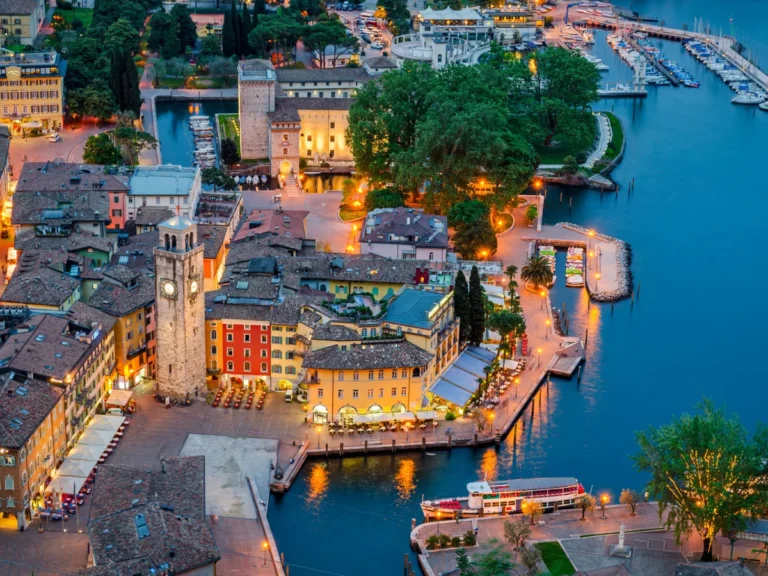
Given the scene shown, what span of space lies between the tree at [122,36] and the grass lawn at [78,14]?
16460 millimetres

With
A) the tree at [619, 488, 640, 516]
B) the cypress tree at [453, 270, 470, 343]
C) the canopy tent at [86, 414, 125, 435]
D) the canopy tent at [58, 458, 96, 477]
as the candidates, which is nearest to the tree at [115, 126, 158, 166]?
the cypress tree at [453, 270, 470, 343]

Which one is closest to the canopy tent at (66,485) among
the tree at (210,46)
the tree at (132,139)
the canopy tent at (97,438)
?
the canopy tent at (97,438)

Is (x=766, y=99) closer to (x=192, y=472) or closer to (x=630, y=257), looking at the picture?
(x=630, y=257)

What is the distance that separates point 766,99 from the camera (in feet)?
590

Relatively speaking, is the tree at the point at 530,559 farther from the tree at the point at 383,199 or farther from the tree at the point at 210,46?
the tree at the point at 210,46

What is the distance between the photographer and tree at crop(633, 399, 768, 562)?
71.1 m

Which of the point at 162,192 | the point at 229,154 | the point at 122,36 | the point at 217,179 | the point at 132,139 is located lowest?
the point at 217,179

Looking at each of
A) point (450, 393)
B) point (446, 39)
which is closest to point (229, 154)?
point (446, 39)

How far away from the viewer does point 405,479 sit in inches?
3233

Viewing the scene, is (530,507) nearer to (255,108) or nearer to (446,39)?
(255,108)

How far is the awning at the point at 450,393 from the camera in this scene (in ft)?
289

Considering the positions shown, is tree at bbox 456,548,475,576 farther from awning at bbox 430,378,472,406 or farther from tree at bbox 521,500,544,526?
awning at bbox 430,378,472,406

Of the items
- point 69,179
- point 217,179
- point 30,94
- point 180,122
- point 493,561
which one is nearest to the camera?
point 493,561

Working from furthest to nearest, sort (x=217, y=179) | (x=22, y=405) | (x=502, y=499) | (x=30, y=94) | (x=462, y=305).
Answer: (x=30, y=94) < (x=217, y=179) < (x=462, y=305) < (x=502, y=499) < (x=22, y=405)
